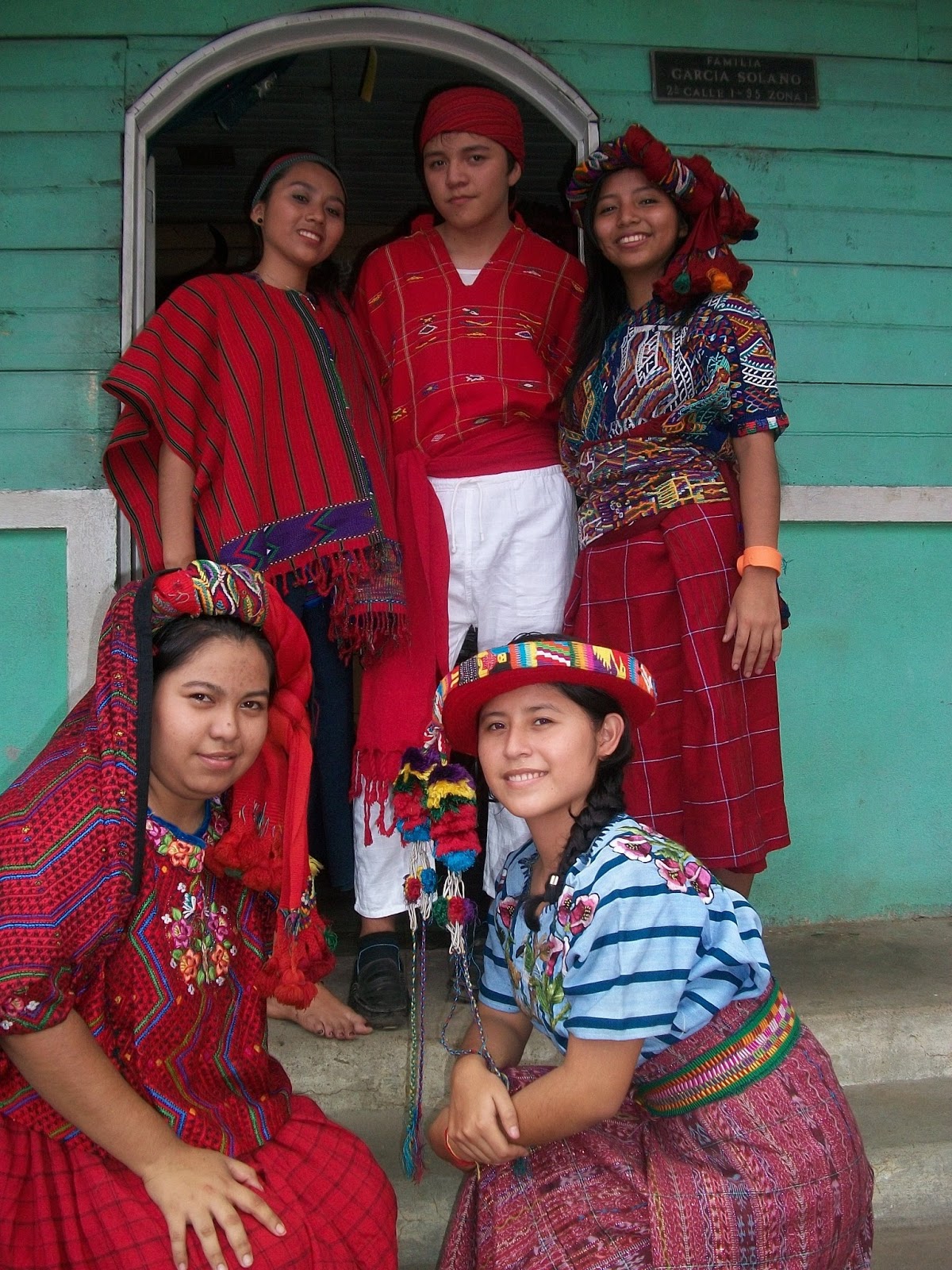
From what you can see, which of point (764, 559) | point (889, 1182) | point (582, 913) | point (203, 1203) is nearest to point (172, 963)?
point (203, 1203)

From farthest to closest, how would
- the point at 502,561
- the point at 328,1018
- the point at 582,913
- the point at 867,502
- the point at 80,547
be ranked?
the point at 867,502
the point at 80,547
the point at 502,561
the point at 328,1018
the point at 582,913

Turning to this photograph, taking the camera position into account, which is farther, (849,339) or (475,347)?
(849,339)

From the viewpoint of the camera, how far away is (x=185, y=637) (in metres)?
1.65

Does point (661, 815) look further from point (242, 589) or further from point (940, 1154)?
point (242, 589)

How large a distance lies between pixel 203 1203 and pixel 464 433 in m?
1.72

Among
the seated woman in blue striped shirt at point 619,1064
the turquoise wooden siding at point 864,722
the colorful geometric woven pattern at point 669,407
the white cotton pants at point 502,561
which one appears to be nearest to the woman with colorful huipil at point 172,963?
the seated woman in blue striped shirt at point 619,1064

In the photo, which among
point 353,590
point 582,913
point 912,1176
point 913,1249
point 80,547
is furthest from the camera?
point 80,547

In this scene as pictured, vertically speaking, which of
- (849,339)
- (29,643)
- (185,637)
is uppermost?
(849,339)

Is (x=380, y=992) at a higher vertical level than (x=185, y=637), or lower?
lower

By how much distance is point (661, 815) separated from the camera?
239 centimetres

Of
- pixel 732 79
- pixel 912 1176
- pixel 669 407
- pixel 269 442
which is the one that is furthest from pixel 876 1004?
pixel 732 79

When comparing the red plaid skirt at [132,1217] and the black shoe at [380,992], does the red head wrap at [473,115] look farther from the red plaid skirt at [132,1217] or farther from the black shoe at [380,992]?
the red plaid skirt at [132,1217]

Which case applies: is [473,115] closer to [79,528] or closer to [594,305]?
[594,305]

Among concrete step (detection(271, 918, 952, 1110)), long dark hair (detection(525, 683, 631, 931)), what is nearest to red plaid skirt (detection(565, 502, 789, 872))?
concrete step (detection(271, 918, 952, 1110))
